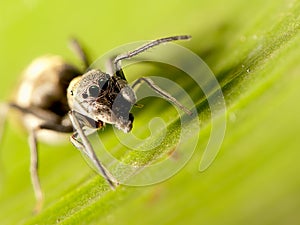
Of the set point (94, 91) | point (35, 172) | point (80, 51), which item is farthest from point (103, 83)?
point (80, 51)

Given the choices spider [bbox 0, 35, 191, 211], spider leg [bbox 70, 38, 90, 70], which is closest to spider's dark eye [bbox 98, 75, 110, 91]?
spider [bbox 0, 35, 191, 211]

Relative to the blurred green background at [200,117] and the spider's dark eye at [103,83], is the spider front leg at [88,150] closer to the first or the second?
the blurred green background at [200,117]

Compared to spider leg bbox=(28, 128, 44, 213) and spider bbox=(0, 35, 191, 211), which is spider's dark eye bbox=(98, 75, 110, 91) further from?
spider leg bbox=(28, 128, 44, 213)

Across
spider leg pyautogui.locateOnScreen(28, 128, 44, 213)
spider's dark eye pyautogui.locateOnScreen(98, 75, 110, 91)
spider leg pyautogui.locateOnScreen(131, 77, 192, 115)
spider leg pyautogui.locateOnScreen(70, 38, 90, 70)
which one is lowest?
spider leg pyautogui.locateOnScreen(28, 128, 44, 213)

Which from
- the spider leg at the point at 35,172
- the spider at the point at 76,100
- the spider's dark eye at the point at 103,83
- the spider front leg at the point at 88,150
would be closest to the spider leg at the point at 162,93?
the spider at the point at 76,100

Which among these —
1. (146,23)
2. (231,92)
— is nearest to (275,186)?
(231,92)

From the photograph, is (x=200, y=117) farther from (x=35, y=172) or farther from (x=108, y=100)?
(x=35, y=172)

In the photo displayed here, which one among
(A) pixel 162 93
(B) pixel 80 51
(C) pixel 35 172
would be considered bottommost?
(C) pixel 35 172
